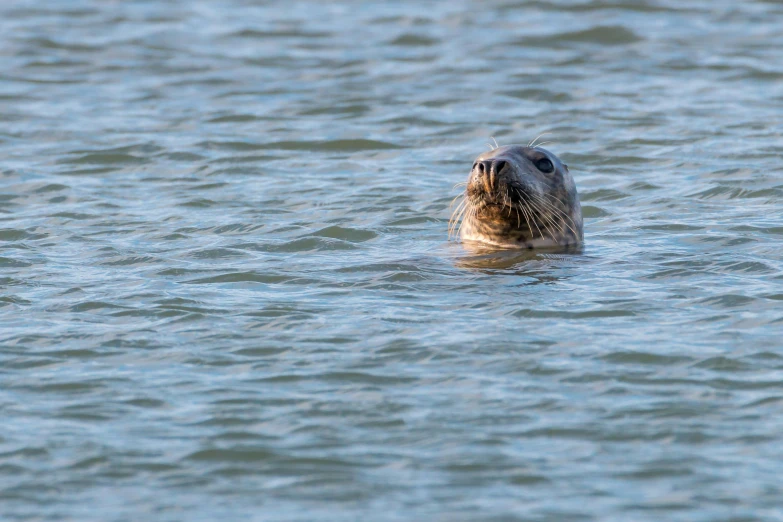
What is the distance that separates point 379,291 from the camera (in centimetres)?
972

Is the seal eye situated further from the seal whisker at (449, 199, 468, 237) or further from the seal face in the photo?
the seal whisker at (449, 199, 468, 237)

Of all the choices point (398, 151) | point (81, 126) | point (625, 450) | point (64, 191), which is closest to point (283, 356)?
point (625, 450)

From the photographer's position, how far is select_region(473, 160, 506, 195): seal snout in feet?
34.8

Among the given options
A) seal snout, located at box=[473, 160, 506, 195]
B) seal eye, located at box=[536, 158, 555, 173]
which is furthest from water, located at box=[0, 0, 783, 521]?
seal eye, located at box=[536, 158, 555, 173]

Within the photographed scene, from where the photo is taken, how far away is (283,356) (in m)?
8.20

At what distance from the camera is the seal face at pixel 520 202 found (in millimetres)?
10727

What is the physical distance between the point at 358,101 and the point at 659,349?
9964 millimetres

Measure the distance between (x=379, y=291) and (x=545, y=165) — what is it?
2286 millimetres

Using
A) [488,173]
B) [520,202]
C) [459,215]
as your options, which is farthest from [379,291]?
[459,215]

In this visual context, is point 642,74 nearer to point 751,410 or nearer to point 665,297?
point 665,297

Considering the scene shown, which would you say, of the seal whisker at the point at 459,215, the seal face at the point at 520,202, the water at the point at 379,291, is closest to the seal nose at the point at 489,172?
the seal face at the point at 520,202

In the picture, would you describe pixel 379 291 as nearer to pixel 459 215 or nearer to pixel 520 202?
pixel 520 202

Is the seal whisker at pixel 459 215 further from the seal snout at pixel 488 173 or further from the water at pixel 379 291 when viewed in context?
the seal snout at pixel 488 173

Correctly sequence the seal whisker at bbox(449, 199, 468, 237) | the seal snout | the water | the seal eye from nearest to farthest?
the water → the seal snout → the seal whisker at bbox(449, 199, 468, 237) → the seal eye
